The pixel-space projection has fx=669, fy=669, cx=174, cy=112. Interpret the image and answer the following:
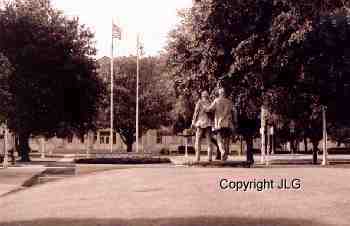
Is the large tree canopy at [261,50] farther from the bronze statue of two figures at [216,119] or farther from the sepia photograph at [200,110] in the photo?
the bronze statue of two figures at [216,119]

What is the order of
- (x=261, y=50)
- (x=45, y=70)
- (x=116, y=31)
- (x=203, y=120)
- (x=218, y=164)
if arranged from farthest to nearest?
(x=116, y=31), (x=45, y=70), (x=261, y=50), (x=203, y=120), (x=218, y=164)

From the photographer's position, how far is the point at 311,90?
40.7 m

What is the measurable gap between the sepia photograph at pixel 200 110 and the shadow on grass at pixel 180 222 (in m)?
0.04

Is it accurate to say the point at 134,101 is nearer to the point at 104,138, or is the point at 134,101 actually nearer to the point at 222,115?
the point at 104,138

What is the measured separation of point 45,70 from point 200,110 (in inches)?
905

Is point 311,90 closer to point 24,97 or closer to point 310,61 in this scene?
point 310,61

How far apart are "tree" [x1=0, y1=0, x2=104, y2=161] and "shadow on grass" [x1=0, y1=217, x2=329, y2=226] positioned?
102 feet

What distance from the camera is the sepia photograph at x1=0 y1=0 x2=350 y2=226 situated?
14.9 meters

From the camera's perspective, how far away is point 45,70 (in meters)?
47.0

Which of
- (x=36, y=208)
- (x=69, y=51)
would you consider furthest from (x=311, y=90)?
(x=36, y=208)

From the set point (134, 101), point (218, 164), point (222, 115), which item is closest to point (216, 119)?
point (222, 115)

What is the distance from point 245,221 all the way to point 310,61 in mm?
27322

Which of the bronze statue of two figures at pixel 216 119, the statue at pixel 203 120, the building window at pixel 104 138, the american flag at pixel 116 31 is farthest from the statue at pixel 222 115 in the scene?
the building window at pixel 104 138

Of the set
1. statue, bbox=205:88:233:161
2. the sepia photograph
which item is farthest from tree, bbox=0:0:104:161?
statue, bbox=205:88:233:161
